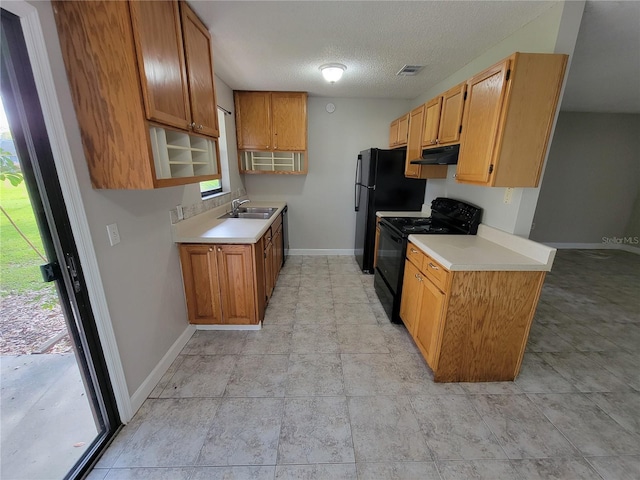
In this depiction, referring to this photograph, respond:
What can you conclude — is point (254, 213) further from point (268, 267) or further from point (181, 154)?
point (181, 154)

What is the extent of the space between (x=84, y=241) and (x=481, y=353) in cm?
249

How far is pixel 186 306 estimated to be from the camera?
2328 mm

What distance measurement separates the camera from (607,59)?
7.68 ft

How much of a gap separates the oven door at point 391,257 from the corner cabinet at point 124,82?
189cm

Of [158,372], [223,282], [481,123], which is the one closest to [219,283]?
[223,282]

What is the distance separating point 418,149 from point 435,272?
168cm

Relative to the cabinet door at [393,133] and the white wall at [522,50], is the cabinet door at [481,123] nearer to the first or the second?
the white wall at [522,50]

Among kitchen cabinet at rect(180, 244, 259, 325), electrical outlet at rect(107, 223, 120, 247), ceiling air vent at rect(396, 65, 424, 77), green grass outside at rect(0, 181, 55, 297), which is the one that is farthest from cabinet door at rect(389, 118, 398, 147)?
green grass outside at rect(0, 181, 55, 297)

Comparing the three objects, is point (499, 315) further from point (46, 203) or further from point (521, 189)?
point (46, 203)

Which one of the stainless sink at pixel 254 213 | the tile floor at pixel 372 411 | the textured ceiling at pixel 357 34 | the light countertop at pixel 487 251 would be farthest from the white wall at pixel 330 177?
the light countertop at pixel 487 251

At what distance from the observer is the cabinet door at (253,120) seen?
360cm

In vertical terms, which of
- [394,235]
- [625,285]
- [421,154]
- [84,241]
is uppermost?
[421,154]

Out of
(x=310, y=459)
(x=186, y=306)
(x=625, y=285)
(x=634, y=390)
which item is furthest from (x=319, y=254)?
(x=625, y=285)

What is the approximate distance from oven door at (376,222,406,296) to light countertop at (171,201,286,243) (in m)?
1.28
